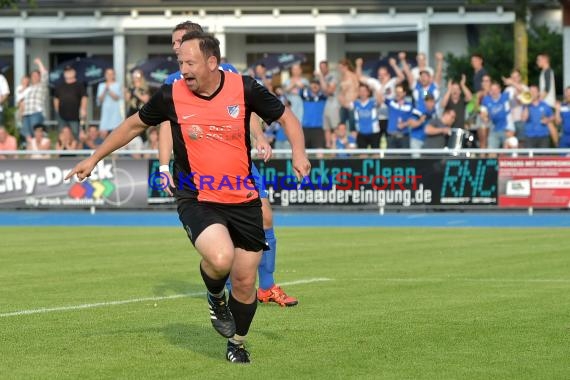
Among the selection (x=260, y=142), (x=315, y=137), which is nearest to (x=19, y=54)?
(x=315, y=137)

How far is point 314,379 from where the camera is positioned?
26.2ft

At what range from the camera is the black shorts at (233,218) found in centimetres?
860

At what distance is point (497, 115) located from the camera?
1064 inches

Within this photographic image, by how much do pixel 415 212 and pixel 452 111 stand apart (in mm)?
2343

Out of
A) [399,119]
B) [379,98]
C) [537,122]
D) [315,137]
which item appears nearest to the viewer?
[537,122]

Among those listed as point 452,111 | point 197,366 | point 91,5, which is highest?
point 91,5

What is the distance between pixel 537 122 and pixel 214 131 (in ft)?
62.3

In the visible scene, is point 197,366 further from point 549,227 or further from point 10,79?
point 10,79

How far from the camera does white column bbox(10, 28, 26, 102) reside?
159 ft

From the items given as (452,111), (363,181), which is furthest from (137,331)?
→ (452,111)

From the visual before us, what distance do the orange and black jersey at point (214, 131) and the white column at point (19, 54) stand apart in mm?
40678

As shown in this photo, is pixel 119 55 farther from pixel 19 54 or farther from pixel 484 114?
pixel 484 114

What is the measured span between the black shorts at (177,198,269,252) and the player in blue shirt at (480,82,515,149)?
1866 cm

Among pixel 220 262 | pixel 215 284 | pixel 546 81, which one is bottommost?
pixel 215 284
